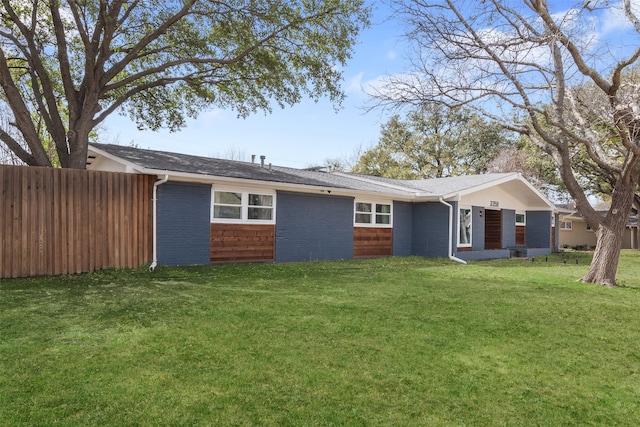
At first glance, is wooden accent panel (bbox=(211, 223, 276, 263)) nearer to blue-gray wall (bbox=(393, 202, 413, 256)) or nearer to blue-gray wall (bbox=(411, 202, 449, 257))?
blue-gray wall (bbox=(393, 202, 413, 256))

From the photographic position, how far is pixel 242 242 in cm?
1109

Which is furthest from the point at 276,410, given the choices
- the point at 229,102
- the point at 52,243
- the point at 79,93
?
the point at 229,102

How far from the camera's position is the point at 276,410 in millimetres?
2742

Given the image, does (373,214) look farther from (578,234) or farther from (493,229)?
(578,234)

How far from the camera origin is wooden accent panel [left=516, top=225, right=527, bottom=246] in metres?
19.3

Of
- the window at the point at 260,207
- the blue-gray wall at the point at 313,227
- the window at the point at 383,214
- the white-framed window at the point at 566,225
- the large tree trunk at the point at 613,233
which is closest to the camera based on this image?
the large tree trunk at the point at 613,233

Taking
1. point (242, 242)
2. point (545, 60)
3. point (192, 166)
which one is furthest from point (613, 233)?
point (192, 166)

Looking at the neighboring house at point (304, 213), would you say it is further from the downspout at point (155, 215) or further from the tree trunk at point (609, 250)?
the tree trunk at point (609, 250)

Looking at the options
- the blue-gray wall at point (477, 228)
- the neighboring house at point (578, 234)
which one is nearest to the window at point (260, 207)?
the blue-gray wall at point (477, 228)

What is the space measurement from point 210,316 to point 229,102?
10708 millimetres

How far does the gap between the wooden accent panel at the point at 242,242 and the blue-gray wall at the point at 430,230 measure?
6113mm

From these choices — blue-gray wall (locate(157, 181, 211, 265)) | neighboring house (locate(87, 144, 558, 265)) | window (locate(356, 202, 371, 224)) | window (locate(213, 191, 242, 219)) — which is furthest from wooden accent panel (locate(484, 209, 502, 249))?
blue-gray wall (locate(157, 181, 211, 265))

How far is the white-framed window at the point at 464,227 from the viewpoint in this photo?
1549 cm

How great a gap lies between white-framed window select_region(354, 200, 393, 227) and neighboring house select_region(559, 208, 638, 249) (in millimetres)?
18940
